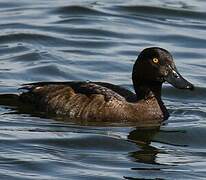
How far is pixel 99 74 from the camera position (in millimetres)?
18875

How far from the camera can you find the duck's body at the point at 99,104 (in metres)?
15.8

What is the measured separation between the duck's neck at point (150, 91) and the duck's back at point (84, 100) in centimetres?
11

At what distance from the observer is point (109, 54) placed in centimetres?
2058

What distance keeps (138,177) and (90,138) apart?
2090mm

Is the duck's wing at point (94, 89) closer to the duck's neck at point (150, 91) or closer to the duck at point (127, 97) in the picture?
the duck at point (127, 97)

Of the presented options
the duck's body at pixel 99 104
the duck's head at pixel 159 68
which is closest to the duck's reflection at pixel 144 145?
the duck's body at pixel 99 104

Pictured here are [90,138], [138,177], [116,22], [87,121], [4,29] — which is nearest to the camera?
[138,177]

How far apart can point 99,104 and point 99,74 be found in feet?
10.1

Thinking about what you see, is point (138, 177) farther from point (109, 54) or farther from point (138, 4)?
point (138, 4)

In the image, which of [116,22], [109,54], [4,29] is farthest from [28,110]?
[116,22]

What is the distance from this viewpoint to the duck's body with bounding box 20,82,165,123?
1577 centimetres

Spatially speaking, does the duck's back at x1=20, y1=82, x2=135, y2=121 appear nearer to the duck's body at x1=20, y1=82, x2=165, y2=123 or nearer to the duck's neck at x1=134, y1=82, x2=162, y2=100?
the duck's body at x1=20, y1=82, x2=165, y2=123

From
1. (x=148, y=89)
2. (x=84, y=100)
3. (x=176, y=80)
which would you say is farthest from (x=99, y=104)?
(x=176, y=80)

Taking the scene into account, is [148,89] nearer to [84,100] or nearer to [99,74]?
[84,100]
